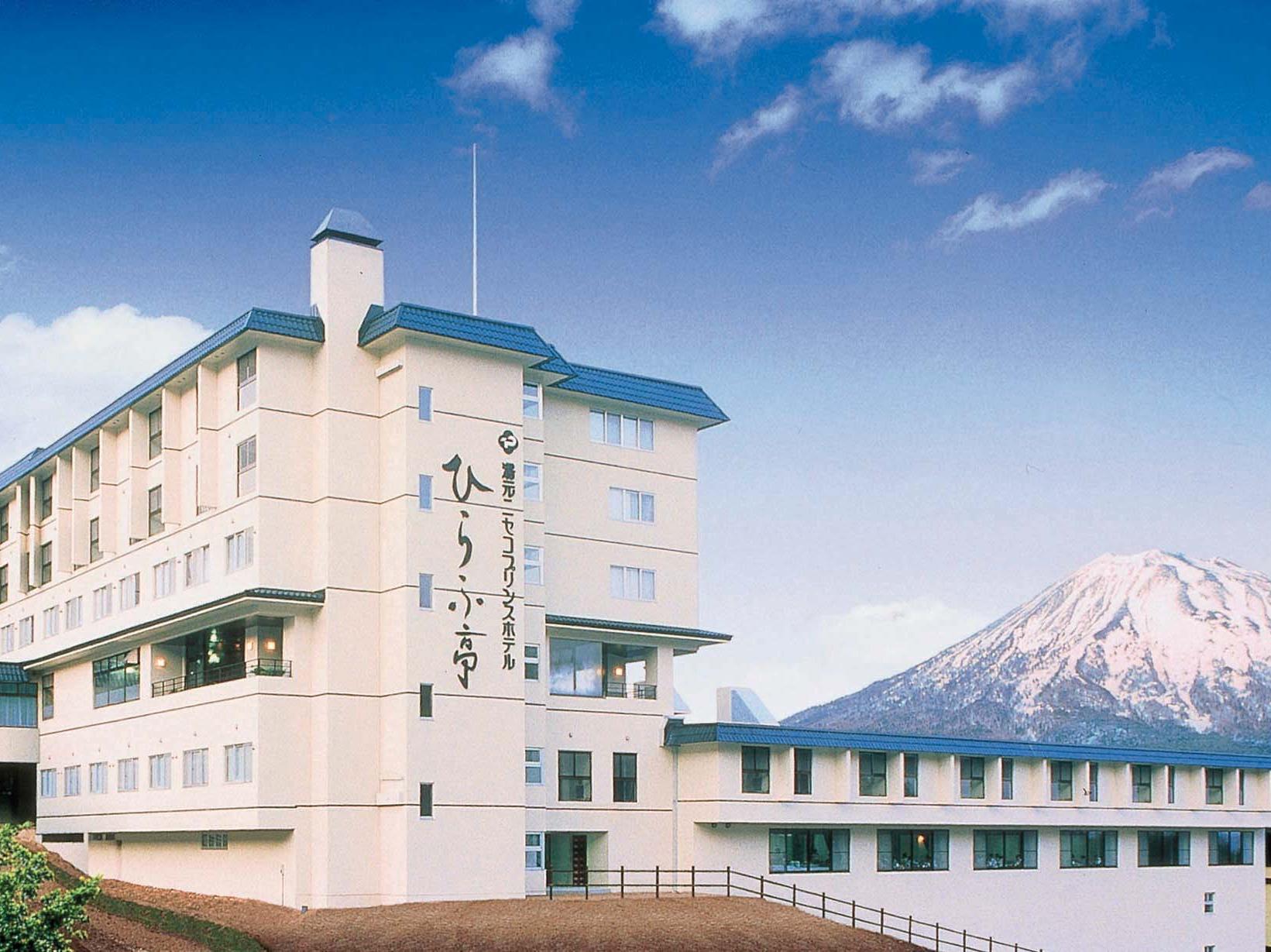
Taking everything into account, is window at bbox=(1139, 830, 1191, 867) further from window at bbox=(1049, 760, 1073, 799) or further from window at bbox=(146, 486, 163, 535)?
window at bbox=(146, 486, 163, 535)

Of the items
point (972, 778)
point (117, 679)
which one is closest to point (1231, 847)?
point (972, 778)

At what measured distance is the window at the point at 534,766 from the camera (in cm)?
5331

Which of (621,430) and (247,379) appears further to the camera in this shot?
(621,430)

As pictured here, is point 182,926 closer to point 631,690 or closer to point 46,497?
point 631,690

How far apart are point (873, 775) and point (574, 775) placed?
37.6 ft

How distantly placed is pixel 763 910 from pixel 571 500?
53.8ft

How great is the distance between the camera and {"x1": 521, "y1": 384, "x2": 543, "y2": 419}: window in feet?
182

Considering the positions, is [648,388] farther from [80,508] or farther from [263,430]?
[80,508]

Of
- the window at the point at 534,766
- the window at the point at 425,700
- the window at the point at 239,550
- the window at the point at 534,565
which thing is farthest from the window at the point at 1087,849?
the window at the point at 239,550

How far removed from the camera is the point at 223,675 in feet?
177

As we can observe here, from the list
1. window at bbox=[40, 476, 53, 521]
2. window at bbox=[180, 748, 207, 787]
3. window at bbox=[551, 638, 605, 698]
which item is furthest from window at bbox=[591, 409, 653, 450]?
window at bbox=[40, 476, 53, 521]

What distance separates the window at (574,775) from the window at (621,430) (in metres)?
11.5

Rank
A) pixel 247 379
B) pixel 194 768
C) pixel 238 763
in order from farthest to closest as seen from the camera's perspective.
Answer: pixel 194 768, pixel 247 379, pixel 238 763

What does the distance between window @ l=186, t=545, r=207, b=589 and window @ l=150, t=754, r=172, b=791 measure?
5.92 m
